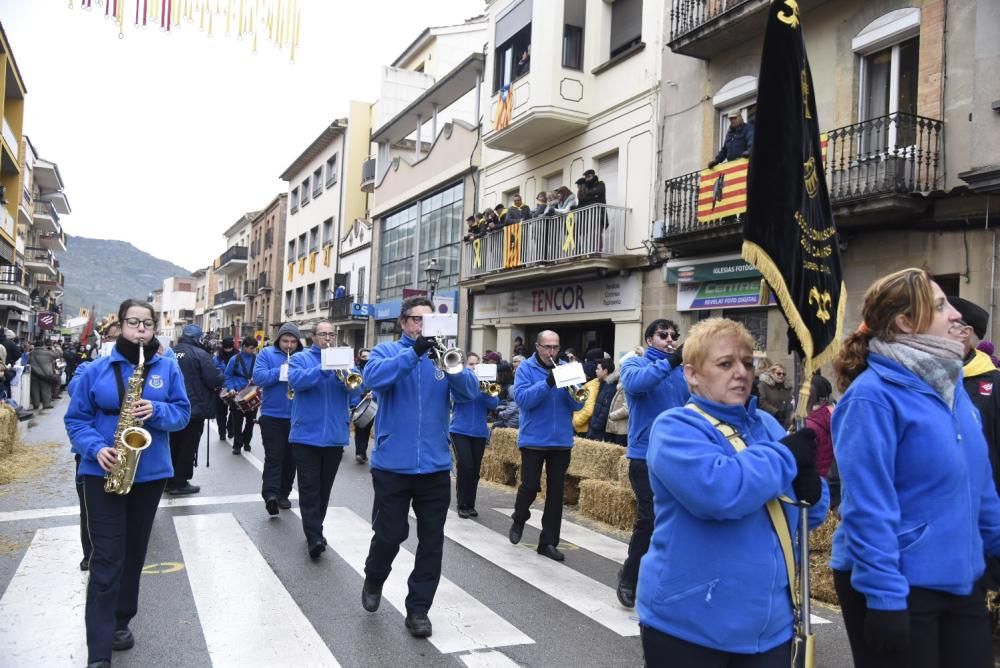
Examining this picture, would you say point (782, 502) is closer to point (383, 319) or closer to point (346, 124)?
point (383, 319)

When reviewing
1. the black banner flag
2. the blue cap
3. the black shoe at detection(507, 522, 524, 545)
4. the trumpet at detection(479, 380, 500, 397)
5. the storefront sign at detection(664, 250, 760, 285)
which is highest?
the storefront sign at detection(664, 250, 760, 285)

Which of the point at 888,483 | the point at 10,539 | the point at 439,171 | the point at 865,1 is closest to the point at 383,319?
the point at 439,171

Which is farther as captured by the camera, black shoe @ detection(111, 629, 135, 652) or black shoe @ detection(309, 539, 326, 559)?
black shoe @ detection(309, 539, 326, 559)

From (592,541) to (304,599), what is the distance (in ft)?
10.3

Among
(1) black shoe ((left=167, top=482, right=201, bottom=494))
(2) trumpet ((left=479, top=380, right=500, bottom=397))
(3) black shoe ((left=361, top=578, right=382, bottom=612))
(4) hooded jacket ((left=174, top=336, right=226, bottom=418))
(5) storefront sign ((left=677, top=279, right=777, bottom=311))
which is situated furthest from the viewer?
(5) storefront sign ((left=677, top=279, right=777, bottom=311))

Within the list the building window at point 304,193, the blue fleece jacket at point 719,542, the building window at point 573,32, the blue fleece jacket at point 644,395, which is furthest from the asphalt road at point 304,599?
the building window at point 304,193

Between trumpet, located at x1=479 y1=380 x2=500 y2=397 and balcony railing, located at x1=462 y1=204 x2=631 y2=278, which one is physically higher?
balcony railing, located at x1=462 y1=204 x2=631 y2=278

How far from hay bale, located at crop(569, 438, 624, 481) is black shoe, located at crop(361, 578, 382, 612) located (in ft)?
13.4

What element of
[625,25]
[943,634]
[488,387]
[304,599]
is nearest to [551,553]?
[488,387]

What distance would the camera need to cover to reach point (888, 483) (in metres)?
2.55

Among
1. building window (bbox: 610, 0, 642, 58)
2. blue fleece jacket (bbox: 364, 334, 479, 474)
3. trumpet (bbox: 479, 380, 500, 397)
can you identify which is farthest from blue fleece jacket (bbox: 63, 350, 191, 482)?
building window (bbox: 610, 0, 642, 58)

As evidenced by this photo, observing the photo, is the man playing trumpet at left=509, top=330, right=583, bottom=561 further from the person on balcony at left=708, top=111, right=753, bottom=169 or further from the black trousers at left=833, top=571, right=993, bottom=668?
the person on balcony at left=708, top=111, right=753, bottom=169

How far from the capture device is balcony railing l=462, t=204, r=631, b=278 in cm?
1670

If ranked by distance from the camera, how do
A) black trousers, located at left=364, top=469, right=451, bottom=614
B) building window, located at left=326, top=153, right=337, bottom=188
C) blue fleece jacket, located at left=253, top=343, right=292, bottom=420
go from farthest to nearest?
building window, located at left=326, top=153, right=337, bottom=188 → blue fleece jacket, located at left=253, top=343, right=292, bottom=420 → black trousers, located at left=364, top=469, right=451, bottom=614
